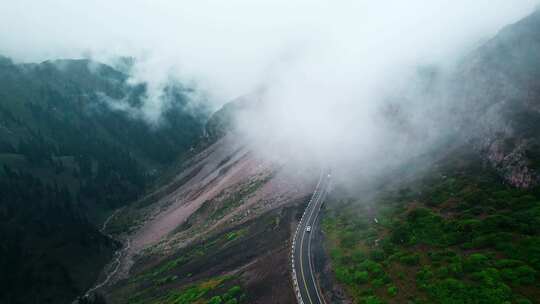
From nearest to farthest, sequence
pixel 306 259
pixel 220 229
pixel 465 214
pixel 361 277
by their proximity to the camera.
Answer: pixel 361 277 < pixel 465 214 < pixel 306 259 < pixel 220 229


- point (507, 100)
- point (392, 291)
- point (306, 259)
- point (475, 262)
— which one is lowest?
point (475, 262)

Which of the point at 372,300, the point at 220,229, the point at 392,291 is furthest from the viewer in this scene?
the point at 220,229

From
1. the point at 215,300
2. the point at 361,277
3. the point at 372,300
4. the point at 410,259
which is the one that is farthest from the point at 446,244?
the point at 215,300

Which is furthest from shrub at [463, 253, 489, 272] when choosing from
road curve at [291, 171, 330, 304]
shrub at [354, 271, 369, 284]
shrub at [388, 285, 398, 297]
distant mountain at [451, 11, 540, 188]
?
road curve at [291, 171, 330, 304]

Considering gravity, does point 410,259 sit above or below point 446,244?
above

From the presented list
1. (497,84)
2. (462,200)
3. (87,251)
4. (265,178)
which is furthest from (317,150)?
(87,251)

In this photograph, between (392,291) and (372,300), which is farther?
(392,291)

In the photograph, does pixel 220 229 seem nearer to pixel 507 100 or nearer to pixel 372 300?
pixel 372 300
